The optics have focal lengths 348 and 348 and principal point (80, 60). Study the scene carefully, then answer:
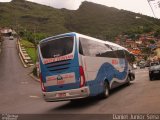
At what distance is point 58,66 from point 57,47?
86 centimetres

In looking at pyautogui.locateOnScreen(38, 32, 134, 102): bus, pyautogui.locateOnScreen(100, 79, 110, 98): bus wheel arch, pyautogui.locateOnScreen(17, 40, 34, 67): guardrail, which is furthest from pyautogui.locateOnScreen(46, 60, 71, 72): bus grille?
pyautogui.locateOnScreen(17, 40, 34, 67): guardrail

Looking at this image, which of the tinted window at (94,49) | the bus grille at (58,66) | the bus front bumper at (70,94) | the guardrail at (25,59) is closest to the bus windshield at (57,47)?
the bus grille at (58,66)

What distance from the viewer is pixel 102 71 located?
58.5 feet

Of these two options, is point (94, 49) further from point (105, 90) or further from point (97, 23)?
point (97, 23)

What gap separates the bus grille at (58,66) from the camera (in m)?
15.2

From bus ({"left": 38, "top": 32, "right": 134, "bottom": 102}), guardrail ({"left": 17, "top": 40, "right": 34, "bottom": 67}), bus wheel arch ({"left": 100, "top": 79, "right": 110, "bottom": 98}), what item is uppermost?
bus ({"left": 38, "top": 32, "right": 134, "bottom": 102})

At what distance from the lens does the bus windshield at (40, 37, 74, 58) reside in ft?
50.2

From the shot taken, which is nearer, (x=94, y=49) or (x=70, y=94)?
(x=70, y=94)

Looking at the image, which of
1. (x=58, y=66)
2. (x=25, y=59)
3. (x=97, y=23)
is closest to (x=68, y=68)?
(x=58, y=66)

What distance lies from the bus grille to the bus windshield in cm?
36

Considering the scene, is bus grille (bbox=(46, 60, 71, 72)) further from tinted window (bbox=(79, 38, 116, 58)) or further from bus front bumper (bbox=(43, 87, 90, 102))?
bus front bumper (bbox=(43, 87, 90, 102))

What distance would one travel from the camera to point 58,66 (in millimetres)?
15359

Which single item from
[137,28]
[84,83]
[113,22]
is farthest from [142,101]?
[113,22]

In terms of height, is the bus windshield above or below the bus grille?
above
